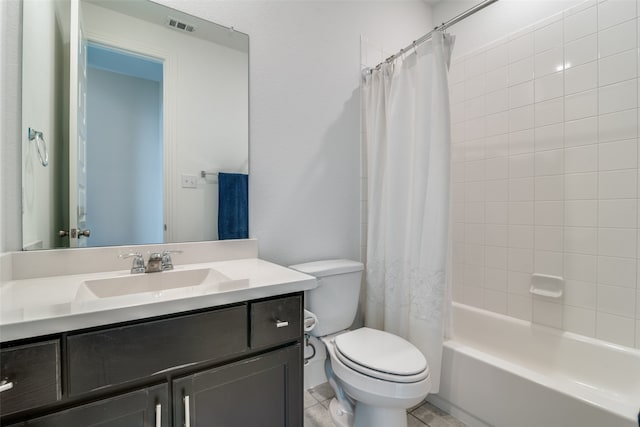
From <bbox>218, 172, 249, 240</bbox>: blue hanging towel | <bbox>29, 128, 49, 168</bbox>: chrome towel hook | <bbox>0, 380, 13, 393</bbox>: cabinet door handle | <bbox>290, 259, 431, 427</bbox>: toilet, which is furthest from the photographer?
<bbox>218, 172, 249, 240</bbox>: blue hanging towel

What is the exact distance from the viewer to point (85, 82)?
1130mm

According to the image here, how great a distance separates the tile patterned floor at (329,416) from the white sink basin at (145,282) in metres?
0.95

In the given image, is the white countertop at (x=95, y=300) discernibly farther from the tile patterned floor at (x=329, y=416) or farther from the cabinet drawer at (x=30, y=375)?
the tile patterned floor at (x=329, y=416)

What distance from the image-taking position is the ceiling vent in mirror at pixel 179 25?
1.30 metres

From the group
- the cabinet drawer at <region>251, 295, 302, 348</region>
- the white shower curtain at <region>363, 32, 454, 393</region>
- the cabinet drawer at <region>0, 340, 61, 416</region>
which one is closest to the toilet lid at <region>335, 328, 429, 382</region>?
the white shower curtain at <region>363, 32, 454, 393</region>

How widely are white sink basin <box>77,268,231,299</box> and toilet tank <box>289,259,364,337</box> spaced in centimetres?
47

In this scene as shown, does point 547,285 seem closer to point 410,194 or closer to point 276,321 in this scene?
point 410,194

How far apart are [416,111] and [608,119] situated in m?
1.03

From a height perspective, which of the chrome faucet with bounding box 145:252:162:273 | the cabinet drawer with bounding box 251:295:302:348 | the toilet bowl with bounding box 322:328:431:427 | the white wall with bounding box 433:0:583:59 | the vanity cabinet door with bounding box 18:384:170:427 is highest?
the white wall with bounding box 433:0:583:59

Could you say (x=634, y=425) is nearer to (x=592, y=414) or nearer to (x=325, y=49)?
(x=592, y=414)

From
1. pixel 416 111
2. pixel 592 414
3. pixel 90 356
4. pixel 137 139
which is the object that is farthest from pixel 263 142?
pixel 592 414

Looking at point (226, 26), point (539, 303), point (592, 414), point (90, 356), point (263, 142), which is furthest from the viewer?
point (539, 303)

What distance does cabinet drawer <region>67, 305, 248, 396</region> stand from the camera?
67cm

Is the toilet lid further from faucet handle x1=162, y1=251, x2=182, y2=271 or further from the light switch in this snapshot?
the light switch
